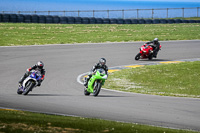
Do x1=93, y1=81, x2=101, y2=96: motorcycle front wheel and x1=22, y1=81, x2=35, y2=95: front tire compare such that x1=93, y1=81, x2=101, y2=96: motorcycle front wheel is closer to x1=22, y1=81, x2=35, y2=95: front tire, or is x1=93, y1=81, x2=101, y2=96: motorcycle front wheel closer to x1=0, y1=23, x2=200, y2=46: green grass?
x1=22, y1=81, x2=35, y2=95: front tire

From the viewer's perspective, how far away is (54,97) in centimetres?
1428

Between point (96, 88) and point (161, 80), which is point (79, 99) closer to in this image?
point (96, 88)

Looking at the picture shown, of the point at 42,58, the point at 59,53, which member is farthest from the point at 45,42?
the point at 42,58

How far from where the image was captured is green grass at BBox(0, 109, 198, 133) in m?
8.91

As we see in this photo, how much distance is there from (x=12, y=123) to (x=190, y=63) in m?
17.1

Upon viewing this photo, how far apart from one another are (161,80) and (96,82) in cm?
547

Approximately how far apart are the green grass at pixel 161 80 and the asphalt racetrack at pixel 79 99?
4.68 feet

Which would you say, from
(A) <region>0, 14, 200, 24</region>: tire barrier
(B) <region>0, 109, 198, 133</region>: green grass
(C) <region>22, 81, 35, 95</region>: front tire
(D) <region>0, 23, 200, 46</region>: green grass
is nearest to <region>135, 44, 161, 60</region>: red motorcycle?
(D) <region>0, 23, 200, 46</region>: green grass

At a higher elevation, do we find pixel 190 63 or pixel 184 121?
pixel 190 63

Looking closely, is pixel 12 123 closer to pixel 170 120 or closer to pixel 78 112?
pixel 78 112

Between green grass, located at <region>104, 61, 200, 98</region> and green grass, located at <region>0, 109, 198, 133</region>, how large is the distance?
6.18 metres

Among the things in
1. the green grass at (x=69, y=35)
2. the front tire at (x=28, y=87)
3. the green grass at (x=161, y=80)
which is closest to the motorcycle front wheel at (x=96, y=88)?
the front tire at (x=28, y=87)

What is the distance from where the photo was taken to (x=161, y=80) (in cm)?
1941

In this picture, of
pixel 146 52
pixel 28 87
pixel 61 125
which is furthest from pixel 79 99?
pixel 146 52
